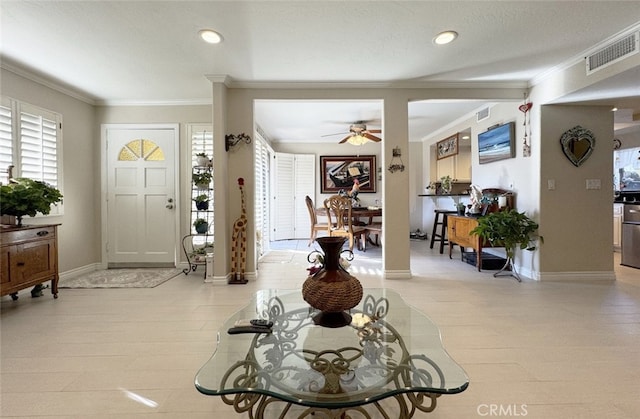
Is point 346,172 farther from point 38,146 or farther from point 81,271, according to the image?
point 38,146

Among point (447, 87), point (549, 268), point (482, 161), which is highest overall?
point (447, 87)

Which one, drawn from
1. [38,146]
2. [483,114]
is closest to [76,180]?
[38,146]

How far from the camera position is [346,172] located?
22.5 ft

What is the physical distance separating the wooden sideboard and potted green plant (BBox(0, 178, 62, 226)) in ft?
15.2

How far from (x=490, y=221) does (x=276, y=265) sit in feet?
9.26

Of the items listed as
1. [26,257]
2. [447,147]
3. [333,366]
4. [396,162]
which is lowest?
[333,366]

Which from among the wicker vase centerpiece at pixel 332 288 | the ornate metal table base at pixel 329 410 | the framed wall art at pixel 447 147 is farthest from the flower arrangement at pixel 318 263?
the framed wall art at pixel 447 147

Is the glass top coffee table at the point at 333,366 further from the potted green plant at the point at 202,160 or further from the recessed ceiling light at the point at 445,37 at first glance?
the potted green plant at the point at 202,160

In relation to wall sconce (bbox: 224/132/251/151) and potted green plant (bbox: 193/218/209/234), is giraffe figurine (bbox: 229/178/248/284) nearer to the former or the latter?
wall sconce (bbox: 224/132/251/151)

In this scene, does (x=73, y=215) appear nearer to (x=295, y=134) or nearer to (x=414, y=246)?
(x=295, y=134)

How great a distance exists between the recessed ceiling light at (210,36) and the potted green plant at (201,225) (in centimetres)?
215

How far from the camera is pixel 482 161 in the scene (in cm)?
452

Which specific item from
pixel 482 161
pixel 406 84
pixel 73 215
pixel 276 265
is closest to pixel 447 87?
pixel 406 84

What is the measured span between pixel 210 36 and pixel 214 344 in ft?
7.77
